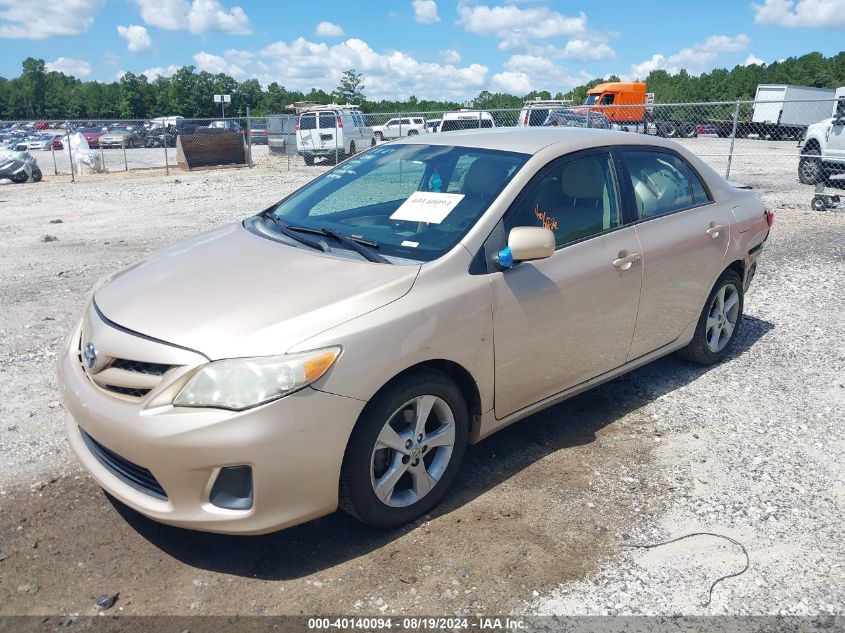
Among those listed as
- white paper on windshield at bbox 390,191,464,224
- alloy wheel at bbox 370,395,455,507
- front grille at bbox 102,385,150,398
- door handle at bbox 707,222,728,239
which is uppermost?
white paper on windshield at bbox 390,191,464,224

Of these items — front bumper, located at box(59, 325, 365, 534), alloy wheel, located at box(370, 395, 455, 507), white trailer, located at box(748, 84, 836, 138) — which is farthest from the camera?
white trailer, located at box(748, 84, 836, 138)

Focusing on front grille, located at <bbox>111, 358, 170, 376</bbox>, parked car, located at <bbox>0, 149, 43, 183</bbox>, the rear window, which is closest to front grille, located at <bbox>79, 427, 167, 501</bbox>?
front grille, located at <bbox>111, 358, 170, 376</bbox>

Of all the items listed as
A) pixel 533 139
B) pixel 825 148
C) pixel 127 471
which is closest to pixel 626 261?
pixel 533 139

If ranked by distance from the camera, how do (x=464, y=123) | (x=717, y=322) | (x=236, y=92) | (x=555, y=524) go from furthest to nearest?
1. (x=236, y=92)
2. (x=464, y=123)
3. (x=717, y=322)
4. (x=555, y=524)

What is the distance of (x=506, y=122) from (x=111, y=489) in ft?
76.3

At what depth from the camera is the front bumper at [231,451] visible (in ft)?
8.75

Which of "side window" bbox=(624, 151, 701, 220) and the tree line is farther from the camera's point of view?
the tree line

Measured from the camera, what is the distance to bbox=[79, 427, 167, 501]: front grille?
2854 mm

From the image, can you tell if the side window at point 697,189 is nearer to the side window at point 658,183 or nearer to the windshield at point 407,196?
the side window at point 658,183

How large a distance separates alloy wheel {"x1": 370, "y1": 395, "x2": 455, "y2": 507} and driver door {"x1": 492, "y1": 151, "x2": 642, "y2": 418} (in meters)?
0.39

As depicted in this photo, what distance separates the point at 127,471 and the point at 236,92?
91.3 metres

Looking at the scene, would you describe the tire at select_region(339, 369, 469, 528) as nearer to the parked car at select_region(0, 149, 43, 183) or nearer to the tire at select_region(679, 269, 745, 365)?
the tire at select_region(679, 269, 745, 365)

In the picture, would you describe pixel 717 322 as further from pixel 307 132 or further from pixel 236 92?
pixel 236 92

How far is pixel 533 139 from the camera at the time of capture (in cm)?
414
